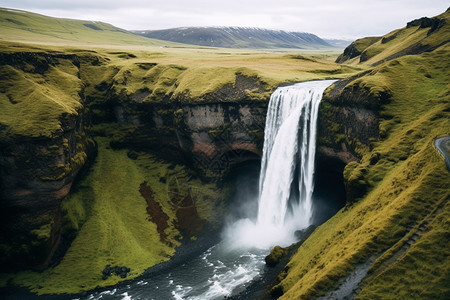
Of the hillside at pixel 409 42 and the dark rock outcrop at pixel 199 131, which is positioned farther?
the hillside at pixel 409 42

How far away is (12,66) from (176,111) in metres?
24.5

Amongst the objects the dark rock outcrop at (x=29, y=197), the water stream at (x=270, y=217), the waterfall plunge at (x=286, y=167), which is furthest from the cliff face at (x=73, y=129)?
the water stream at (x=270, y=217)

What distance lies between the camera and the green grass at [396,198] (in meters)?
18.7

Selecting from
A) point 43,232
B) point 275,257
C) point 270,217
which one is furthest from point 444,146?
point 43,232

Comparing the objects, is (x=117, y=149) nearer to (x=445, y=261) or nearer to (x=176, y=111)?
(x=176, y=111)

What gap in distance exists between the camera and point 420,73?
124 ft

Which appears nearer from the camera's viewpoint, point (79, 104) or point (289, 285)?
point (289, 285)

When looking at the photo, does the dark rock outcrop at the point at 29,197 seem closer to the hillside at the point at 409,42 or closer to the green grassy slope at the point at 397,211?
the green grassy slope at the point at 397,211

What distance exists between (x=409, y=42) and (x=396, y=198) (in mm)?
53141

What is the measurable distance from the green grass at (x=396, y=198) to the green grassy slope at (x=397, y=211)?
5 cm

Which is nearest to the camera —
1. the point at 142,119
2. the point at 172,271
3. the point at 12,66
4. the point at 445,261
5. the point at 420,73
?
the point at 445,261

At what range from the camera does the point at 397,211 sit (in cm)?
2175

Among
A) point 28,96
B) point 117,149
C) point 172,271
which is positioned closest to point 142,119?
point 117,149

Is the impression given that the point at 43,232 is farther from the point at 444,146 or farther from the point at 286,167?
the point at 444,146
